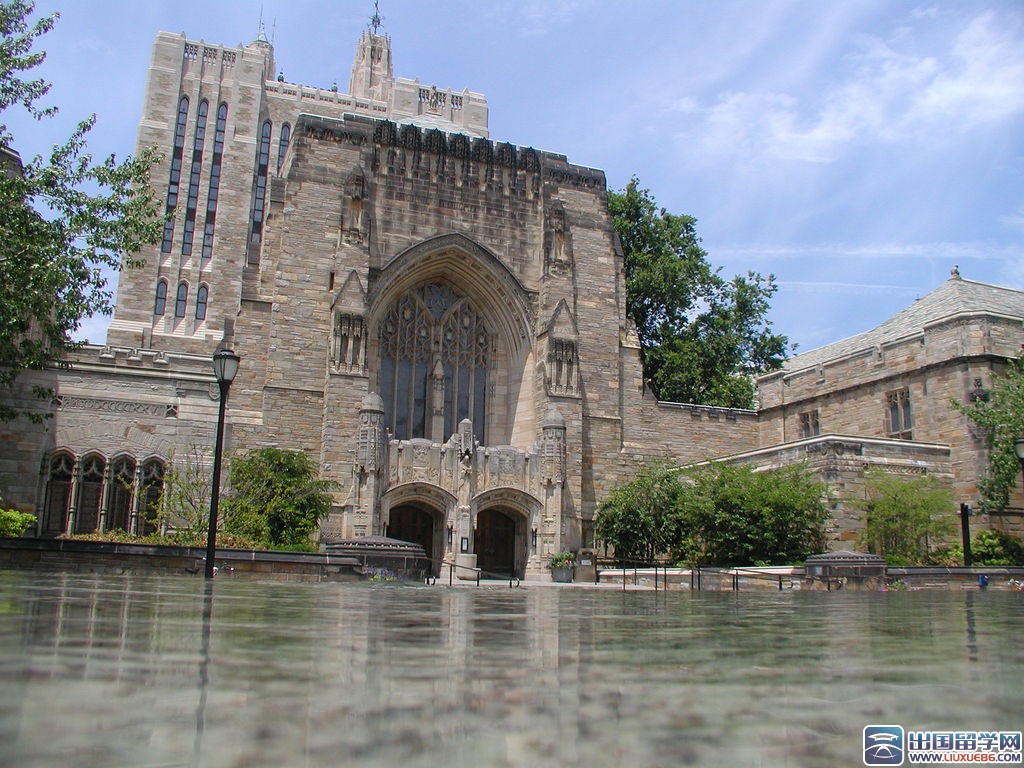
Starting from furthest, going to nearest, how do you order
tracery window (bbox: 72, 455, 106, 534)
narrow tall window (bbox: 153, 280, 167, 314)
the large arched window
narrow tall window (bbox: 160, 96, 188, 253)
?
1. narrow tall window (bbox: 160, 96, 188, 253)
2. narrow tall window (bbox: 153, 280, 167, 314)
3. the large arched window
4. tracery window (bbox: 72, 455, 106, 534)

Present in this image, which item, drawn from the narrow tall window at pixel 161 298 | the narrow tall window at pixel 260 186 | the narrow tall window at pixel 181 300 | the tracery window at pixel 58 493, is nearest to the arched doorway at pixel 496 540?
the tracery window at pixel 58 493

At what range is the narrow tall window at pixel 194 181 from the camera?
5391 centimetres

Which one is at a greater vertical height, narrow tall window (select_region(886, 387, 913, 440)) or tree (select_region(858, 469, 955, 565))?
narrow tall window (select_region(886, 387, 913, 440))

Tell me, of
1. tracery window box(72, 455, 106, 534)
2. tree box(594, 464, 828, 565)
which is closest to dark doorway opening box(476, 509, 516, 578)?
tree box(594, 464, 828, 565)

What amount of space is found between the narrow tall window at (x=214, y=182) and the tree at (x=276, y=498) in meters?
35.8

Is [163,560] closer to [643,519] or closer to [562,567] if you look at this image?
[562,567]

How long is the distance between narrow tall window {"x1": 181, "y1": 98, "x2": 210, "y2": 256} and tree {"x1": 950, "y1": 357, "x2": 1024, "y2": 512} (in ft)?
146

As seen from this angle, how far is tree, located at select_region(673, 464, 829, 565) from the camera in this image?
72.8ft

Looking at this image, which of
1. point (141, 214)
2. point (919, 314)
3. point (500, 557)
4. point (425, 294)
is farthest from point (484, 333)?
point (919, 314)

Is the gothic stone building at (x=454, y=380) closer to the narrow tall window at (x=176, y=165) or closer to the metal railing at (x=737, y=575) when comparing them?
the metal railing at (x=737, y=575)

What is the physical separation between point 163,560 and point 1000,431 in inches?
819

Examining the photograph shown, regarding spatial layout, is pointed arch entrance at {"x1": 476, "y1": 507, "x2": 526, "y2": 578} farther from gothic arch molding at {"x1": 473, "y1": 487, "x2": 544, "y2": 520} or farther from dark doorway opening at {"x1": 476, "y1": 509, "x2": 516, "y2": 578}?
gothic arch molding at {"x1": 473, "y1": 487, "x2": 544, "y2": 520}

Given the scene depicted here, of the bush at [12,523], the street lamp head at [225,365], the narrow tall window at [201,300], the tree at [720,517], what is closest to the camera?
the street lamp head at [225,365]

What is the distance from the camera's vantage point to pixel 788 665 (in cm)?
184
